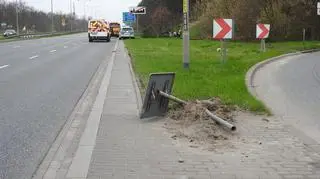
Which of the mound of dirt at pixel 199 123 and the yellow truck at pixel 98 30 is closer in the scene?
the mound of dirt at pixel 199 123

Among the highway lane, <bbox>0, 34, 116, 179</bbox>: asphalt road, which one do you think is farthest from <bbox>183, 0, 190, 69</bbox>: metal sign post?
the highway lane

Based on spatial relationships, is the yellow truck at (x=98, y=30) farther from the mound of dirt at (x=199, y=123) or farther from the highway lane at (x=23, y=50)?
the mound of dirt at (x=199, y=123)

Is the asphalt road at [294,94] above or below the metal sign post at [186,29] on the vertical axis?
below

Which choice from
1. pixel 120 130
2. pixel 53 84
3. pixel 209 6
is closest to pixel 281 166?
pixel 120 130

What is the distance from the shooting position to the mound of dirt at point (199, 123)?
7691 millimetres

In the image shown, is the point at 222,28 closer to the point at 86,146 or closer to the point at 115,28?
the point at 86,146

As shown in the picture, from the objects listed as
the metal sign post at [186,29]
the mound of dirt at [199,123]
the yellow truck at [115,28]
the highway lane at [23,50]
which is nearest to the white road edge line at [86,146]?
the mound of dirt at [199,123]

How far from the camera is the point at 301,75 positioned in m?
17.7

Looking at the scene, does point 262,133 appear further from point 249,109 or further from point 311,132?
point 249,109

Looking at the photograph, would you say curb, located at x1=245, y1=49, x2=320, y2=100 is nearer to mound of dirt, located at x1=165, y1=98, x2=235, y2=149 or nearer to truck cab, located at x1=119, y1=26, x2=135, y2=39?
mound of dirt, located at x1=165, y1=98, x2=235, y2=149

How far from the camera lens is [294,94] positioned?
1279 cm

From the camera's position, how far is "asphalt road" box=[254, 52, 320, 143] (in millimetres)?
9234

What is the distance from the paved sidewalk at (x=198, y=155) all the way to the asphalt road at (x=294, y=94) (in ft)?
Answer: 1.74

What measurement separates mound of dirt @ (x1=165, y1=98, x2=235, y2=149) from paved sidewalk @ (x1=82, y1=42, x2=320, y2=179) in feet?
0.69
